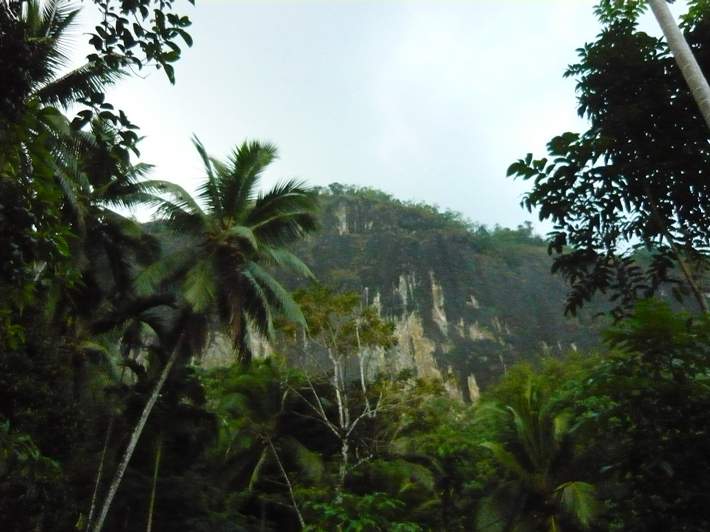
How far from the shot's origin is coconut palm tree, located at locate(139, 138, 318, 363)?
1059 centimetres

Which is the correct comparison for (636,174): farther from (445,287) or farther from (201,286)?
(445,287)

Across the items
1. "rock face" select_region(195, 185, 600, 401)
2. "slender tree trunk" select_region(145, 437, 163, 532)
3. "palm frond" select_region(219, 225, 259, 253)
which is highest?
"rock face" select_region(195, 185, 600, 401)

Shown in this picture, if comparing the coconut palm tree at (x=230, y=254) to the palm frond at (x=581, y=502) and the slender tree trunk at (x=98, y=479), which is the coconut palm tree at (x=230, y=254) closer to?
the slender tree trunk at (x=98, y=479)

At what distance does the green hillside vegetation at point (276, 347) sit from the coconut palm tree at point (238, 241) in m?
0.04

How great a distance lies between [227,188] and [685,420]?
9068mm

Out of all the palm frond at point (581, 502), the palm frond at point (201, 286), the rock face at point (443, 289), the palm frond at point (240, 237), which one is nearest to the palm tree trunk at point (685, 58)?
the palm frond at point (240, 237)

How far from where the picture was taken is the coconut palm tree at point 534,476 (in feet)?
37.8

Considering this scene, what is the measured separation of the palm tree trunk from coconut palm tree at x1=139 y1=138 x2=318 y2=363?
289 inches

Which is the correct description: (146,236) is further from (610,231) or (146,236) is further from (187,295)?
(610,231)

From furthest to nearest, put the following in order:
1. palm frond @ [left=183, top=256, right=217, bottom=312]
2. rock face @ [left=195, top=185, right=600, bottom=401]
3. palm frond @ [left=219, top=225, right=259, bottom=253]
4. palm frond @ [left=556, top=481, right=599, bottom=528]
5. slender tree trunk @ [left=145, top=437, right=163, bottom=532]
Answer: rock face @ [left=195, top=185, right=600, bottom=401] < palm frond @ [left=219, top=225, right=259, bottom=253] < palm frond @ [left=556, top=481, right=599, bottom=528] < palm frond @ [left=183, top=256, right=217, bottom=312] < slender tree trunk @ [left=145, top=437, right=163, bottom=532]

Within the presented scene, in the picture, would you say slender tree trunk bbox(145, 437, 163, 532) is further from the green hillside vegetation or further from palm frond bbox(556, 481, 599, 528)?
palm frond bbox(556, 481, 599, 528)

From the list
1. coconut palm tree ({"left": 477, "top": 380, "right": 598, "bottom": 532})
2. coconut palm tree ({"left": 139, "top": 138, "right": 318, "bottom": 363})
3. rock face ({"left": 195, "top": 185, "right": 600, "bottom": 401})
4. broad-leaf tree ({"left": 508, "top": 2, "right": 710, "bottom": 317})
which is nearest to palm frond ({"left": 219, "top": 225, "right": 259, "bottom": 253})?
coconut palm tree ({"left": 139, "top": 138, "right": 318, "bottom": 363})

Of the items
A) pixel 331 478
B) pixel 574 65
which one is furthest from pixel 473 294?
pixel 574 65

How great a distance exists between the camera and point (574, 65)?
4.70m
